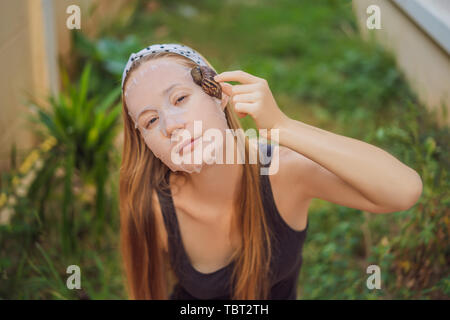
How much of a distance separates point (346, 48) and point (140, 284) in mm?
2714

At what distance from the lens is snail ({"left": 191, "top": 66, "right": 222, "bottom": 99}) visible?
1027 millimetres

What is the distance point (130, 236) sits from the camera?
1367mm

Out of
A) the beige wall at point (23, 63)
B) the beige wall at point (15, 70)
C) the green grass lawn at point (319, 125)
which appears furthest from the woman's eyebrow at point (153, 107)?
the beige wall at point (15, 70)

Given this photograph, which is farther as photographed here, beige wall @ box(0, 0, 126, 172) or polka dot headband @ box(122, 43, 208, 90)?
beige wall @ box(0, 0, 126, 172)

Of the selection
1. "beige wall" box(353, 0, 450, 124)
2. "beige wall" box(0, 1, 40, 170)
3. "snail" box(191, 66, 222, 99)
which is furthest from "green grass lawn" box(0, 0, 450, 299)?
"beige wall" box(0, 1, 40, 170)

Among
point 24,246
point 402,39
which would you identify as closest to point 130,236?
point 24,246

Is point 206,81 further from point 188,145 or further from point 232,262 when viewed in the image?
point 232,262

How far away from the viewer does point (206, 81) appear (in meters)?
1.03

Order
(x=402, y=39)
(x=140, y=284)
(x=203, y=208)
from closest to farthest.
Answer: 1. (x=203, y=208)
2. (x=140, y=284)
3. (x=402, y=39)

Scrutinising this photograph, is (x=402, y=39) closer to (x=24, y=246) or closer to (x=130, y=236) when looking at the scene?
(x=130, y=236)

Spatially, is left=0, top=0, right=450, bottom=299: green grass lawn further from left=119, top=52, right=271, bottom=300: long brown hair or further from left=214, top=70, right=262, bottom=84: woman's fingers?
left=214, top=70, right=262, bottom=84: woman's fingers

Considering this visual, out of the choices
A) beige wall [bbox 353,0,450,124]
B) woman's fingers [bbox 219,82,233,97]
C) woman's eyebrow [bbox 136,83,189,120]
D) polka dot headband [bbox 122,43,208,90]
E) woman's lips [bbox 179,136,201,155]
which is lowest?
woman's lips [bbox 179,136,201,155]

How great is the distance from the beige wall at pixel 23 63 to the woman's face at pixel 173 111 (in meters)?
1.08

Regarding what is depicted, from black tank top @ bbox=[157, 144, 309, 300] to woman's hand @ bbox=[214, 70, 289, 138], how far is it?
0.25 metres
